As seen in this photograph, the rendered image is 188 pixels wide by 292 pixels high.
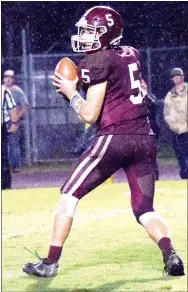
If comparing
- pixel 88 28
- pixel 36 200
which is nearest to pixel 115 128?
pixel 88 28

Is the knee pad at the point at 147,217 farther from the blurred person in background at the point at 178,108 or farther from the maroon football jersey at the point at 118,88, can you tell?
the blurred person in background at the point at 178,108

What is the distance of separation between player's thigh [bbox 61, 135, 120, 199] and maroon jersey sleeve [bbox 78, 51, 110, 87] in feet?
0.60

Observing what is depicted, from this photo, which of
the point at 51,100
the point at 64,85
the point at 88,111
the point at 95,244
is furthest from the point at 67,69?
the point at 51,100

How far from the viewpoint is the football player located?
2645mm

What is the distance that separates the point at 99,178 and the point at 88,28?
1.42 feet

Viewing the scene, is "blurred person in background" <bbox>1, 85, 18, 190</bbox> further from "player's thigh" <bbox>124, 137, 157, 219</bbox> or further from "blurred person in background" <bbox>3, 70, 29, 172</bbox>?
"player's thigh" <bbox>124, 137, 157, 219</bbox>

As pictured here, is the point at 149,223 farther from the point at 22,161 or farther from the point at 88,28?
the point at 22,161

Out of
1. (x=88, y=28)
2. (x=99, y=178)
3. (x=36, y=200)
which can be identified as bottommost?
(x=36, y=200)

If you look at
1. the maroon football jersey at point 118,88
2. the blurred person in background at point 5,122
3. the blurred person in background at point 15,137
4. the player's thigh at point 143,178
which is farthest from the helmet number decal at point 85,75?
the blurred person in background at point 15,137

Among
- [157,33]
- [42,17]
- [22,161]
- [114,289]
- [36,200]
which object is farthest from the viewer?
[157,33]

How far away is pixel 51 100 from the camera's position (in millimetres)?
8273

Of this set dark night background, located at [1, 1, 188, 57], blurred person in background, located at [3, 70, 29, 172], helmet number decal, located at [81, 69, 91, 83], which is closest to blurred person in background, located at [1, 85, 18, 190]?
blurred person in background, located at [3, 70, 29, 172]

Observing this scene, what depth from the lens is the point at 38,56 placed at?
836 centimetres

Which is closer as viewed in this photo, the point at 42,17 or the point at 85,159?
the point at 85,159
